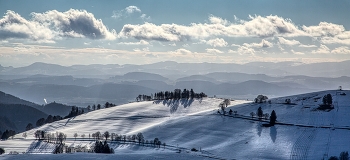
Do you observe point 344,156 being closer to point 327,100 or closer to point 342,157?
point 342,157

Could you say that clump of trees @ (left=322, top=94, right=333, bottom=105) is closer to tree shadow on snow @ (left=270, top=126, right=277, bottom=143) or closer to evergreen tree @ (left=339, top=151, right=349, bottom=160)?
tree shadow on snow @ (left=270, top=126, right=277, bottom=143)

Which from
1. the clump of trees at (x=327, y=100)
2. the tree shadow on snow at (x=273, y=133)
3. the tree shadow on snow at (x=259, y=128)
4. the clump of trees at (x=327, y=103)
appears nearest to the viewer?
the tree shadow on snow at (x=273, y=133)

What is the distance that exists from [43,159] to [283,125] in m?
107

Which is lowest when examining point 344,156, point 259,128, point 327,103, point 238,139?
point 344,156

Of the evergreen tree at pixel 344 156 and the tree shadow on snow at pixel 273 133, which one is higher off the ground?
the tree shadow on snow at pixel 273 133

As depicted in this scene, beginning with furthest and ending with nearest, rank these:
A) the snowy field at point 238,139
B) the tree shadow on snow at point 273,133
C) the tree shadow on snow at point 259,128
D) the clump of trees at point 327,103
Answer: the clump of trees at point 327,103, the tree shadow on snow at point 259,128, the tree shadow on snow at point 273,133, the snowy field at point 238,139

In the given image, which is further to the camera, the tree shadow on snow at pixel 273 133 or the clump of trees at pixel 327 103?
the clump of trees at pixel 327 103

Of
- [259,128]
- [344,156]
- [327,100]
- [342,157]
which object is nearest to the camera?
[342,157]

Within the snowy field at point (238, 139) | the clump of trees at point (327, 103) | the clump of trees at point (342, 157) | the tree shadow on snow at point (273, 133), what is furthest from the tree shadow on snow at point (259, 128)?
the clump of trees at point (342, 157)

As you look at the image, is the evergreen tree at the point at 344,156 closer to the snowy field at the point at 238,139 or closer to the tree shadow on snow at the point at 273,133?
the snowy field at the point at 238,139

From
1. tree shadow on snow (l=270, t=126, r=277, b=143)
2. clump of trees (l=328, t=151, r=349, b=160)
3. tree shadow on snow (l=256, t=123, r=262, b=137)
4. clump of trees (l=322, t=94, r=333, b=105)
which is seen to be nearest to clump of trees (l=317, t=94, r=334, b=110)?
clump of trees (l=322, t=94, r=333, b=105)

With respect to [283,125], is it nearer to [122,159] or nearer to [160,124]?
[160,124]

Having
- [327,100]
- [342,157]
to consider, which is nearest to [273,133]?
[342,157]

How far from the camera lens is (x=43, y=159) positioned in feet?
363
